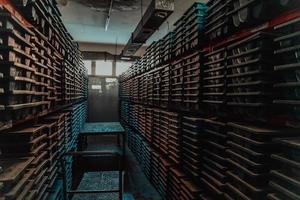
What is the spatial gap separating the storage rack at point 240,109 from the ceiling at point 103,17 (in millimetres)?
2627

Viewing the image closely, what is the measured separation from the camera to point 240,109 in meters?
1.69

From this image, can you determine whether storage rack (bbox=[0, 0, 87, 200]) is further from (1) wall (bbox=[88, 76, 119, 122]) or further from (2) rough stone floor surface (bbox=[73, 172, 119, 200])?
(1) wall (bbox=[88, 76, 119, 122])

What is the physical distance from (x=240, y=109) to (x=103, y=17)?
5243 millimetres

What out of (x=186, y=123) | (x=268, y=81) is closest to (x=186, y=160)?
(x=186, y=123)

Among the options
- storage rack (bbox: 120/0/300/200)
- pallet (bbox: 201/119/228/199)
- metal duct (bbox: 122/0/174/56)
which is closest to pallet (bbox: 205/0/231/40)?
storage rack (bbox: 120/0/300/200)

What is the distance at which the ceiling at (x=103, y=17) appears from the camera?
5.13 m

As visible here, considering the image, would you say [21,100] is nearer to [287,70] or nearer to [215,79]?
[215,79]

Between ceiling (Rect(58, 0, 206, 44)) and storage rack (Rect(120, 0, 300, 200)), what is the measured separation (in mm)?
2627

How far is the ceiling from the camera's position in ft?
16.8

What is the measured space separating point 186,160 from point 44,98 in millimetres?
1539

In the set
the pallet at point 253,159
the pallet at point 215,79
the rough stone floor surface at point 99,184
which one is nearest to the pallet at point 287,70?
the pallet at point 253,159

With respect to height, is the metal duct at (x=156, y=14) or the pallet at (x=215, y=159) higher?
the metal duct at (x=156, y=14)

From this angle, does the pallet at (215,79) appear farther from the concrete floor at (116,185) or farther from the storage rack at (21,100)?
the concrete floor at (116,185)

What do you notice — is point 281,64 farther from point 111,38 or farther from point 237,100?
point 111,38
